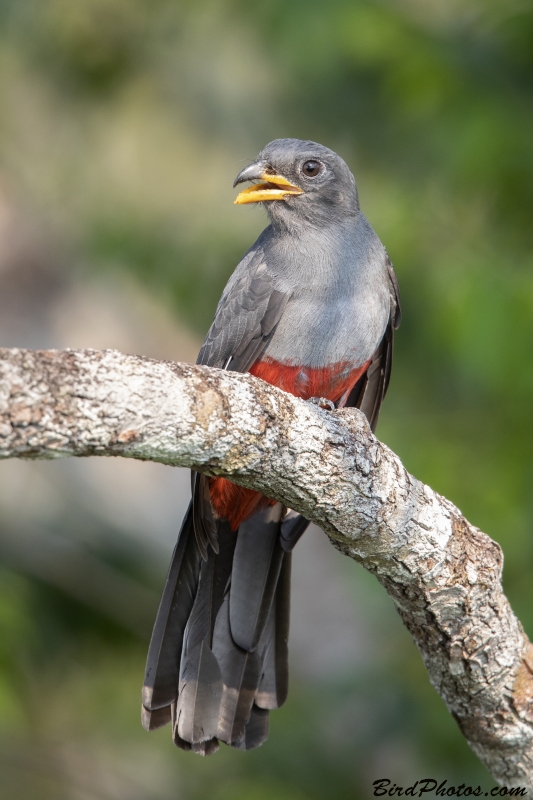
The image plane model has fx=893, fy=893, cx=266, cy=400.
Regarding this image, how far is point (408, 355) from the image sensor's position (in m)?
7.59

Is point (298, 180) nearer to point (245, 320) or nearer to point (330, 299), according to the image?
point (330, 299)

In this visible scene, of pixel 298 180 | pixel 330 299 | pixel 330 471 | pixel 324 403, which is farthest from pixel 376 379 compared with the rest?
pixel 330 471

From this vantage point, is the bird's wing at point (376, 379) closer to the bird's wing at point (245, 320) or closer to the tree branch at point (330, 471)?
the bird's wing at point (245, 320)

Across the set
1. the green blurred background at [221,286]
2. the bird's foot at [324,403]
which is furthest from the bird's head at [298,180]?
the green blurred background at [221,286]

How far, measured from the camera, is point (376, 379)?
17.7 feet

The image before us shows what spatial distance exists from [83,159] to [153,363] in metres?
7.33

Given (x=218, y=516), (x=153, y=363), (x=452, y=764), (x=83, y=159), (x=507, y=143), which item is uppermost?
(x=83, y=159)

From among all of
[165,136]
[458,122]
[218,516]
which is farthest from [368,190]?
[218,516]

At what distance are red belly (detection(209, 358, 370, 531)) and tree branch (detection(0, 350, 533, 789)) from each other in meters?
1.03

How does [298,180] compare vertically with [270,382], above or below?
above

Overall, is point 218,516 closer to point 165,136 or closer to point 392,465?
point 392,465

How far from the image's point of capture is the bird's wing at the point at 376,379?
5.29 metres

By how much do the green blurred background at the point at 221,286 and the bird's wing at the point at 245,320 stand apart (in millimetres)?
1587

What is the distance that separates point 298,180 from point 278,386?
1.21 metres
